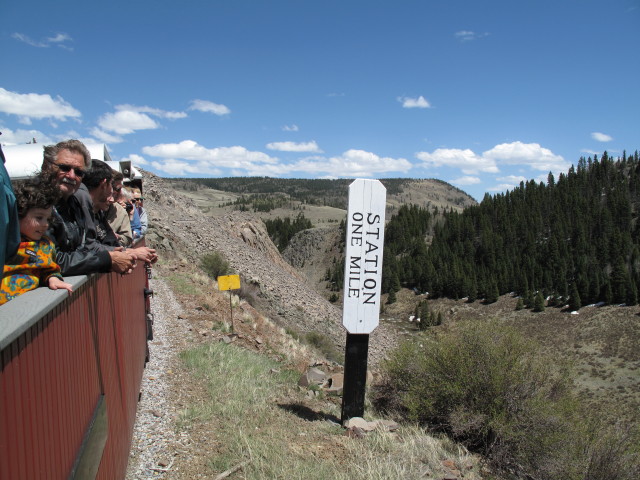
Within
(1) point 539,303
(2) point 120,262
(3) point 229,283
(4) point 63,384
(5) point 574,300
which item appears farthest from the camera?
(1) point 539,303

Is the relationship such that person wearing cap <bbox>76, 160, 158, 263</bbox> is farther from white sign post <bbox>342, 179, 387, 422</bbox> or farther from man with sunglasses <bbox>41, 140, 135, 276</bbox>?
white sign post <bbox>342, 179, 387, 422</bbox>

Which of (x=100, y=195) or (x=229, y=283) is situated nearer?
(x=100, y=195)

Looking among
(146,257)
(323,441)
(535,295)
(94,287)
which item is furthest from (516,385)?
(535,295)

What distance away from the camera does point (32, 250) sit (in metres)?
2.30

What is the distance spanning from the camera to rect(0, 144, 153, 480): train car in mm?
1562

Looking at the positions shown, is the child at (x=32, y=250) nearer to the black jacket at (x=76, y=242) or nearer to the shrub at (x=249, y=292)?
the black jacket at (x=76, y=242)

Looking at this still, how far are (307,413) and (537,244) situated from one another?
104176 millimetres

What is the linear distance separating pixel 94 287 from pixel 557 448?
652cm

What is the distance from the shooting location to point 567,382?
806cm

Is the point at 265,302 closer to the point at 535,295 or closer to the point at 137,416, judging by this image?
the point at 137,416

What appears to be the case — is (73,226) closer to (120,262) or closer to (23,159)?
(120,262)

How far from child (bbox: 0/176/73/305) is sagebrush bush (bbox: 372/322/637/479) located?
19.4 feet

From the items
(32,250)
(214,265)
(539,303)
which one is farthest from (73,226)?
(539,303)

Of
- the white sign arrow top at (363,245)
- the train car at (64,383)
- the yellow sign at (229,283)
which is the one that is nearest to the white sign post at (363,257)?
the white sign arrow top at (363,245)
